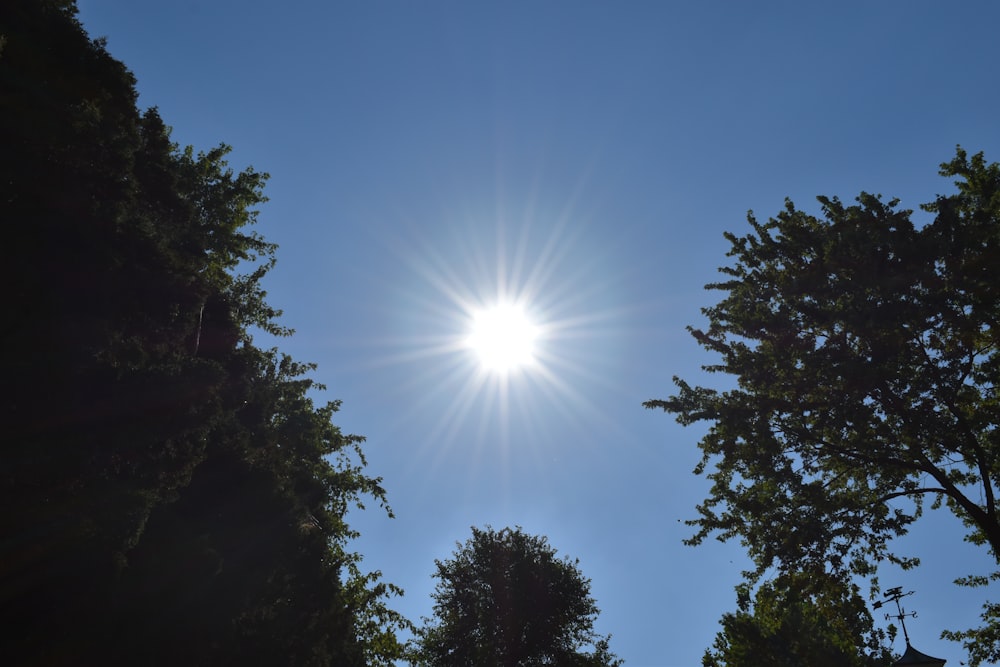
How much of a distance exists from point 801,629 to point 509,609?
16030 millimetres

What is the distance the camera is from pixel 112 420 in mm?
11531

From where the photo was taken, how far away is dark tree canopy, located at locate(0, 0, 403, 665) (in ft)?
33.7

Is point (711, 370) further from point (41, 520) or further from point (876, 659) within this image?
point (876, 659)

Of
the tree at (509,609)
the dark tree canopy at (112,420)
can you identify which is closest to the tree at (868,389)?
the dark tree canopy at (112,420)

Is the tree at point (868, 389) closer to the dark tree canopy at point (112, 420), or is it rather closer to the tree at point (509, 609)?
→ the dark tree canopy at point (112, 420)

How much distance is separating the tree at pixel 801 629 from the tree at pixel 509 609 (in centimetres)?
824

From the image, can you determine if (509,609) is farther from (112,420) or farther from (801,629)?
(112,420)

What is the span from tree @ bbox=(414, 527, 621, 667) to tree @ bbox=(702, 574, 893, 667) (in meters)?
8.24

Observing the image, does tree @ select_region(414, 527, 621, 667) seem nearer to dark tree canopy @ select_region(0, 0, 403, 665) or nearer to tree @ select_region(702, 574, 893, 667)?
tree @ select_region(702, 574, 893, 667)

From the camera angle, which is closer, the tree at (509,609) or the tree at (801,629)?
the tree at (801,629)

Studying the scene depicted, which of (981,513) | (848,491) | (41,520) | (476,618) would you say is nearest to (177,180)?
(41,520)

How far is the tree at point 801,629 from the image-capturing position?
43.3 feet

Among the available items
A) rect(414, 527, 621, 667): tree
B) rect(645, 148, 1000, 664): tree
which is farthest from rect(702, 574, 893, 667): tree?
rect(414, 527, 621, 667): tree

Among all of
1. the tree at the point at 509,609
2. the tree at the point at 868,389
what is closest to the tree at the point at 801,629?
the tree at the point at 868,389
